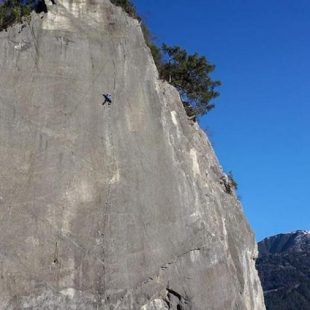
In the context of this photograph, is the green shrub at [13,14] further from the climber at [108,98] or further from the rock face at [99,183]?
the climber at [108,98]

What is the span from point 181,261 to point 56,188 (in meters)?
5.75

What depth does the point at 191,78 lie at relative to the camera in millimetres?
33969

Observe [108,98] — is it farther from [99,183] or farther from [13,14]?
[13,14]

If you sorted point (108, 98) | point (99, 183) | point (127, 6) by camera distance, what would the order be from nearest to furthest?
point (99, 183) < point (108, 98) < point (127, 6)

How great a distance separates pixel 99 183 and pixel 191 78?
1321 centimetres

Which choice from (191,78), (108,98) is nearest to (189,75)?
(191,78)

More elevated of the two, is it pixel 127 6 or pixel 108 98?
pixel 127 6

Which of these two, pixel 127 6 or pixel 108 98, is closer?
pixel 108 98

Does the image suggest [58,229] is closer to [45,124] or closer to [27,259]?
[27,259]

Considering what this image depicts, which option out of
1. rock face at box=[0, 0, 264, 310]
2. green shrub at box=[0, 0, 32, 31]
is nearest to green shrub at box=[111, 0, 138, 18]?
rock face at box=[0, 0, 264, 310]

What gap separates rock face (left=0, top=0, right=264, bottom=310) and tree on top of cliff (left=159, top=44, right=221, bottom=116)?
574 cm

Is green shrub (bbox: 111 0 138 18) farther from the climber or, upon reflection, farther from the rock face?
the climber

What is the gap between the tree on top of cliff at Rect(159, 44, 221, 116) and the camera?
33.1m

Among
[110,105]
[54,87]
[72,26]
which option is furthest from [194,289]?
[72,26]
